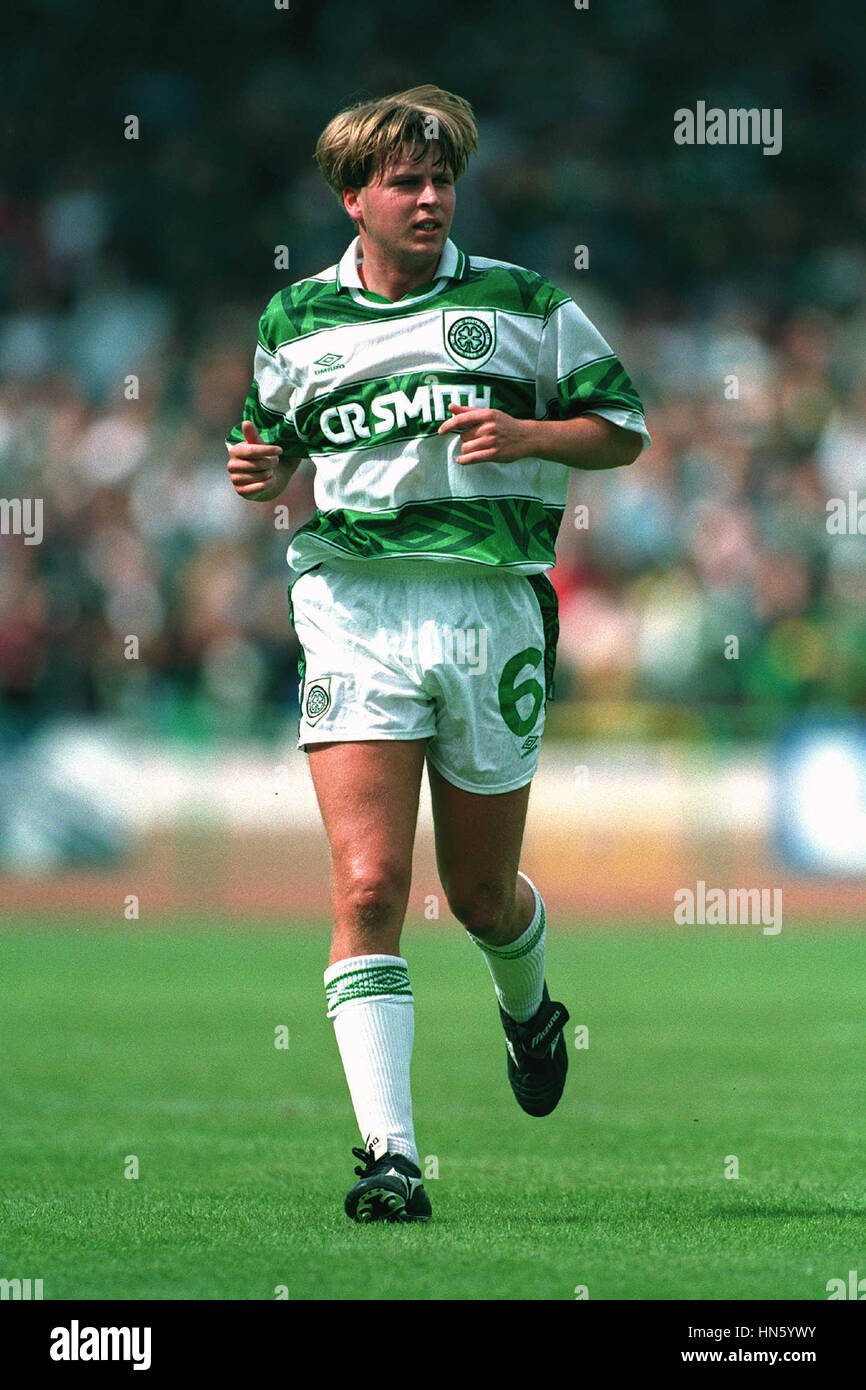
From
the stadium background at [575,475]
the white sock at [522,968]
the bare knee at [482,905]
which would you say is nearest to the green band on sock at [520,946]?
the white sock at [522,968]

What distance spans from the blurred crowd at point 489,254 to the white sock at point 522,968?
8.63 meters

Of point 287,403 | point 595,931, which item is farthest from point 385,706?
point 595,931

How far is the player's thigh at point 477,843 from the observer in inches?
209

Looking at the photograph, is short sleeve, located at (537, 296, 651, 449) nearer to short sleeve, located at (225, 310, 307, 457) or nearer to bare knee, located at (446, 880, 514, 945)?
short sleeve, located at (225, 310, 307, 457)

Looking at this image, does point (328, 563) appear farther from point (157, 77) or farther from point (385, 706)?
point (157, 77)

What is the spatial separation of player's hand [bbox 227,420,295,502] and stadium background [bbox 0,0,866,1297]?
598 centimetres

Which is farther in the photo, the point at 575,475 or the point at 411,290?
the point at 575,475

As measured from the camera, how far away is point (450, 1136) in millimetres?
6438

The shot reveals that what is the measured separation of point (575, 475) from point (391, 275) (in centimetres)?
1074

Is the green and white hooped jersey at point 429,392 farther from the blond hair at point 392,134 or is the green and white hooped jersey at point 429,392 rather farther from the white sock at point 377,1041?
the white sock at point 377,1041

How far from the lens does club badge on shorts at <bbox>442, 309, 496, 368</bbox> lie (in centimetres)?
513

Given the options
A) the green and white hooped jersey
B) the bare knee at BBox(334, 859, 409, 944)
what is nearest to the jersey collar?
the green and white hooped jersey

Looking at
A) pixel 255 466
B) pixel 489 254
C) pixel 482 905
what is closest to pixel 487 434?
pixel 255 466

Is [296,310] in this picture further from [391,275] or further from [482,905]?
[482,905]
